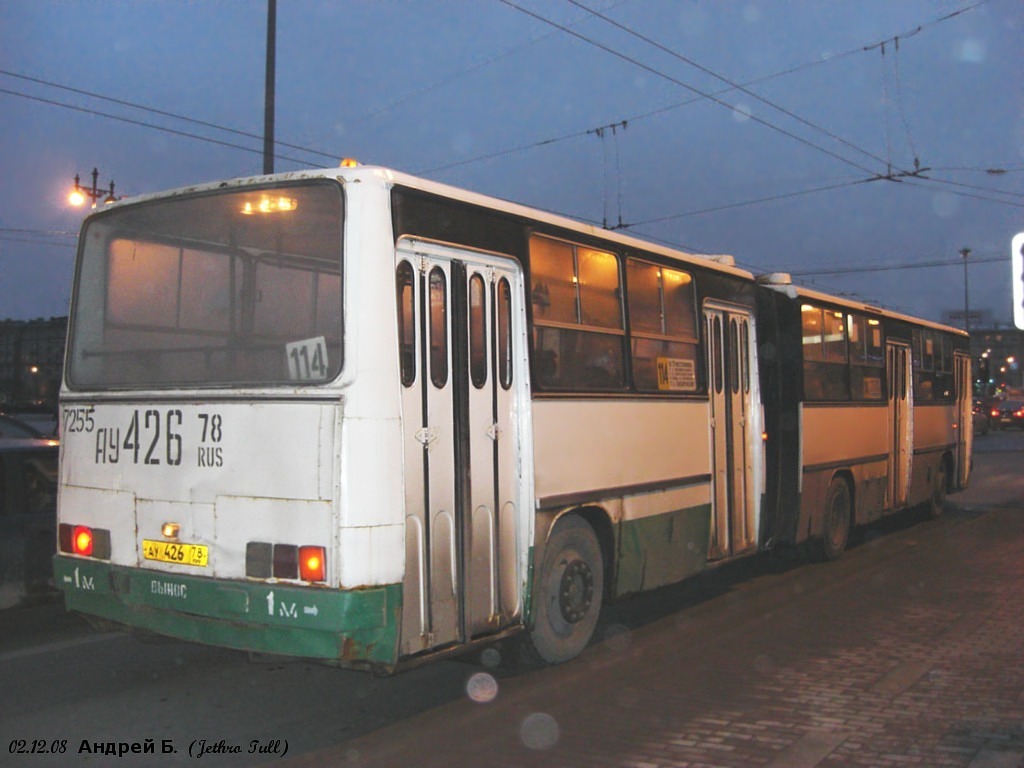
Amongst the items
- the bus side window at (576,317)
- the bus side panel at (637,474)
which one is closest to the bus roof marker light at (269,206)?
the bus side window at (576,317)

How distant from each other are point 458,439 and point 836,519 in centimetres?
768

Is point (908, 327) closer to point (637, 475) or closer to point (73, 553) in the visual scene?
point (637, 475)

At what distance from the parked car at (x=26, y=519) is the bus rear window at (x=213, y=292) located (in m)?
1.65

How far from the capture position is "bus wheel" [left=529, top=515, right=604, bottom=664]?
22.9 ft

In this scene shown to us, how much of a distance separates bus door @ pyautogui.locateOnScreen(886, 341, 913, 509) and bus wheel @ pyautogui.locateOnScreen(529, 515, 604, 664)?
7.89 m

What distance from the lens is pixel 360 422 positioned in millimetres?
5375

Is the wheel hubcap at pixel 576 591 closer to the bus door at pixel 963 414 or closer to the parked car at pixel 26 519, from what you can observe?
the parked car at pixel 26 519

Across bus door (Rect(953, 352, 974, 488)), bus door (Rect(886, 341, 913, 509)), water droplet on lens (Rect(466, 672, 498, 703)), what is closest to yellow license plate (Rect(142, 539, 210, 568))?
water droplet on lens (Rect(466, 672, 498, 703))

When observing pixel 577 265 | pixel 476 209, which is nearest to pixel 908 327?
pixel 577 265

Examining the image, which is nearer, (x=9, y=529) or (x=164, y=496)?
(x=164, y=496)

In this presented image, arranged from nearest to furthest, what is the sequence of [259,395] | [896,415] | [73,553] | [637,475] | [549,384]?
[259,395], [73,553], [549,384], [637,475], [896,415]

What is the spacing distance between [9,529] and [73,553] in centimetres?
173

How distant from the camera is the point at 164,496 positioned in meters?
5.92

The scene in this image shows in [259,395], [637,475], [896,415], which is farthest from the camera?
[896,415]
